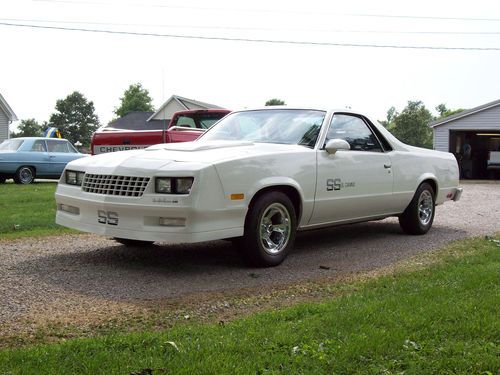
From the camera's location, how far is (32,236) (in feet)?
23.9

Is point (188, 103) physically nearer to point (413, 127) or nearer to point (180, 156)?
point (180, 156)

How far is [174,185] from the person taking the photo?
500cm

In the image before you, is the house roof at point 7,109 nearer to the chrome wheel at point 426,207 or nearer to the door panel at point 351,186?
the chrome wheel at point 426,207

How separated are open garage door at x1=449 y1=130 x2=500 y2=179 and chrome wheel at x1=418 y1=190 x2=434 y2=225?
21103 millimetres

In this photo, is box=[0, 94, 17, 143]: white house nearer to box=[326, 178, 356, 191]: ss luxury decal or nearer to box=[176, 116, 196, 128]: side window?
box=[176, 116, 196, 128]: side window

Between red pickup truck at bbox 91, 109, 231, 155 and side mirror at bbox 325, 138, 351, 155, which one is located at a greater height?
red pickup truck at bbox 91, 109, 231, 155

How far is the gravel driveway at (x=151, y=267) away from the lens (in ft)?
14.6

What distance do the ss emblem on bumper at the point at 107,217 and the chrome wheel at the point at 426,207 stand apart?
441 cm

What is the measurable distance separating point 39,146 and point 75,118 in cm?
7998

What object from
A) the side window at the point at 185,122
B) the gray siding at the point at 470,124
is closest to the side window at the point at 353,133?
the side window at the point at 185,122

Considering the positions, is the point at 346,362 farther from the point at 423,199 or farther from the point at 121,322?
the point at 423,199

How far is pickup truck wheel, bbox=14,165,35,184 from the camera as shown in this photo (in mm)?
17375

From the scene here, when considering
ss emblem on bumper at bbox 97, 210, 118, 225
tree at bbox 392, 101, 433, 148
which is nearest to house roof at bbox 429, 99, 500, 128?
ss emblem on bumper at bbox 97, 210, 118, 225

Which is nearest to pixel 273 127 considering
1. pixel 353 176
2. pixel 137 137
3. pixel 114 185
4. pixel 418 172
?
pixel 353 176
